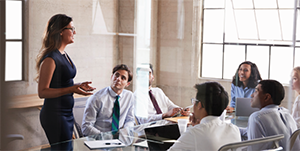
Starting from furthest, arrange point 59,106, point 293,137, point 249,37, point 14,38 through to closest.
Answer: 1. point 293,137
2. point 249,37
3. point 59,106
4. point 14,38

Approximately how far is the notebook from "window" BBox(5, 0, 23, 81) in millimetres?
735

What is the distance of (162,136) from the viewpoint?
938 mm

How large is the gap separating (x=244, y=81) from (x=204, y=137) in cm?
28

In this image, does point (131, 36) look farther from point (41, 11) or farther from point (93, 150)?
point (93, 150)

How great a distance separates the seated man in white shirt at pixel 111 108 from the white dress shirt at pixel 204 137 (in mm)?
177

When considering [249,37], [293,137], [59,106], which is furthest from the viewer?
[293,137]

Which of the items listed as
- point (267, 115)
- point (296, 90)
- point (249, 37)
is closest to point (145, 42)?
point (249, 37)

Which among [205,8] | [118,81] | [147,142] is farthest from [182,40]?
[147,142]

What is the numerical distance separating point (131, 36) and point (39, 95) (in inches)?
13.0

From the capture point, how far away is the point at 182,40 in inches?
36.3

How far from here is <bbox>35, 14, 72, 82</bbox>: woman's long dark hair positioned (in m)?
0.83

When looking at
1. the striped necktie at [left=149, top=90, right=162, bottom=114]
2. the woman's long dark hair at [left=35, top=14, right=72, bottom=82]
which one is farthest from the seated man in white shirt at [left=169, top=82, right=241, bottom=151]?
the woman's long dark hair at [left=35, top=14, right=72, bottom=82]

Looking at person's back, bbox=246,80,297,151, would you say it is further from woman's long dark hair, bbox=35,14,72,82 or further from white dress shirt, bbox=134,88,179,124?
woman's long dark hair, bbox=35,14,72,82

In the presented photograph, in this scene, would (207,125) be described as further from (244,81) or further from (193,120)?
(244,81)
